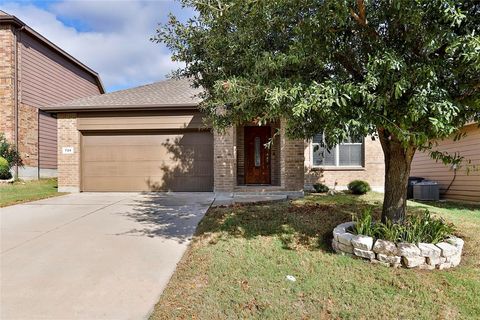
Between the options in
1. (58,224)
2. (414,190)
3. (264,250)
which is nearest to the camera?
(264,250)

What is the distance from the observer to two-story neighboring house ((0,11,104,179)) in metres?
12.6

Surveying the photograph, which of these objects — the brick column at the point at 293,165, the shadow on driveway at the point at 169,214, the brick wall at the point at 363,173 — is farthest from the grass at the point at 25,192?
the brick wall at the point at 363,173

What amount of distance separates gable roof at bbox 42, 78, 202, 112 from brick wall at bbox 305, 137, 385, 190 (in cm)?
485

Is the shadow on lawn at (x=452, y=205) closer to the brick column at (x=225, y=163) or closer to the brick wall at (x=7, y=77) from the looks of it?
the brick column at (x=225, y=163)

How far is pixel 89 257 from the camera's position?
175 inches

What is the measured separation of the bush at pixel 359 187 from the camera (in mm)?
10398

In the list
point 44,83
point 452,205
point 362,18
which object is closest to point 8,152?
point 44,83

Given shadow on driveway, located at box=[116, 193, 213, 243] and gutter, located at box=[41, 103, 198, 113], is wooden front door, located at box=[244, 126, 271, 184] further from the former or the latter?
gutter, located at box=[41, 103, 198, 113]

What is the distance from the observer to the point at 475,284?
3480 mm

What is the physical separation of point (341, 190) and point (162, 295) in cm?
932

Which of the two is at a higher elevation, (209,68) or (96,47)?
(96,47)

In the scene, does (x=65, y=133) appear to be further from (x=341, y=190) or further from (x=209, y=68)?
(x=341, y=190)

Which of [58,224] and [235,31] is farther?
[58,224]

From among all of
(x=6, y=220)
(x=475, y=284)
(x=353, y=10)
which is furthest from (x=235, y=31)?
(x=6, y=220)
